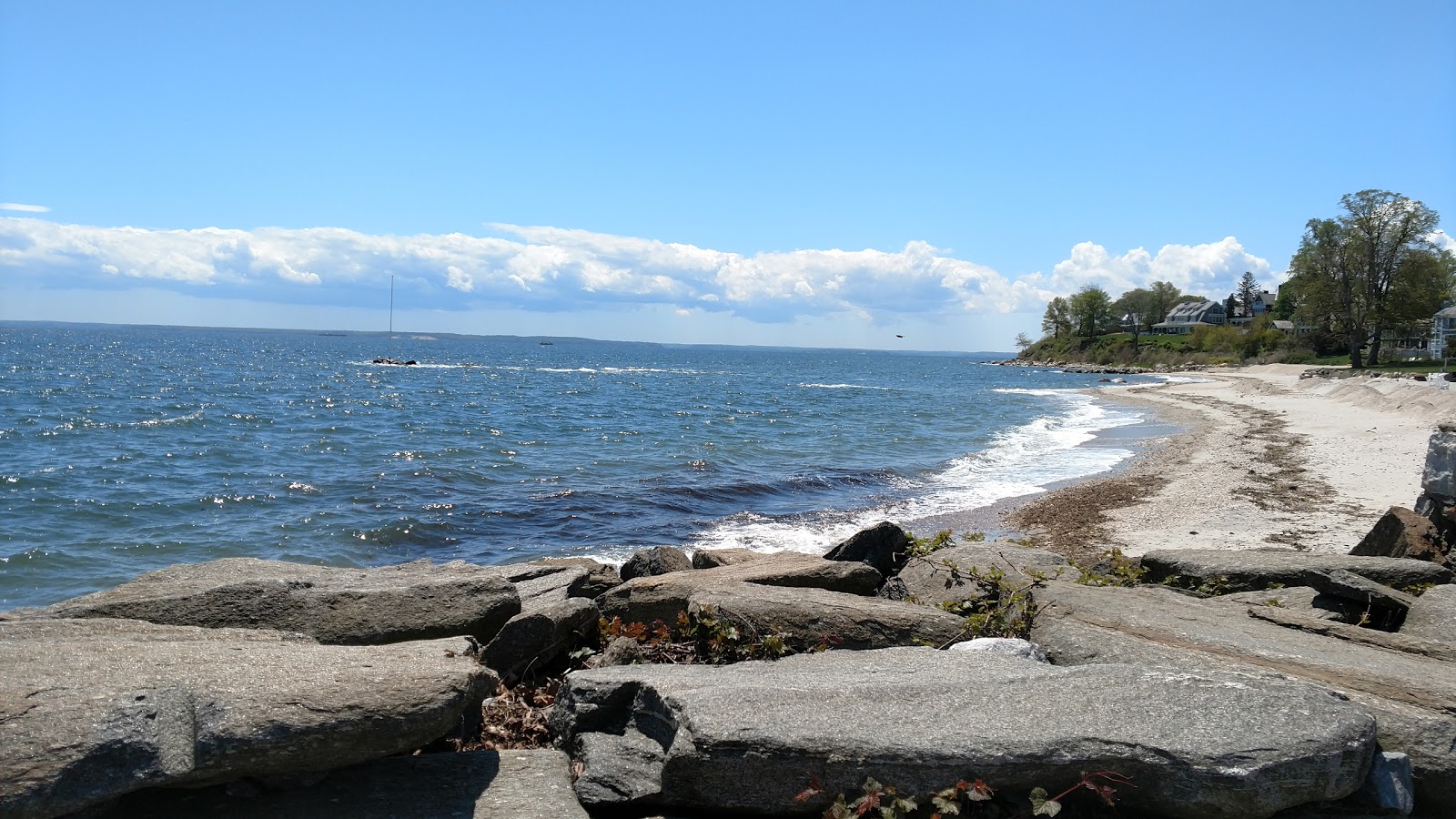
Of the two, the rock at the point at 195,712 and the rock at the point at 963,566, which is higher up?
the rock at the point at 195,712

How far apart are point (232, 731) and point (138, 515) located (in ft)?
53.4

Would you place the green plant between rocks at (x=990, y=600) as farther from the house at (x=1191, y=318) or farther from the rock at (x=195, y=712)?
the house at (x=1191, y=318)

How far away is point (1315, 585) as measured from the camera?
6559 mm

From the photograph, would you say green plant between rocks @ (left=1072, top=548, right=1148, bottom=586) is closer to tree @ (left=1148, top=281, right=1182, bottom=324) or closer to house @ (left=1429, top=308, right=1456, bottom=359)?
house @ (left=1429, top=308, right=1456, bottom=359)

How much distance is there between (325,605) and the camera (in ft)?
18.1

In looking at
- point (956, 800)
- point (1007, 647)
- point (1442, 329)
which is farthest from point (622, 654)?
point (1442, 329)

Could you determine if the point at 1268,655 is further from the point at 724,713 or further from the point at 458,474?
the point at 458,474

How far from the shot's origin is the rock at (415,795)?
139 inches

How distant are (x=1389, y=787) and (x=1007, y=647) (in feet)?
5.92

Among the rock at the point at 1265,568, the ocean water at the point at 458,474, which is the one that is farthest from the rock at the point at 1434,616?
the ocean water at the point at 458,474

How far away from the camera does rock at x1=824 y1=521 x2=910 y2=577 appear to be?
28.5ft

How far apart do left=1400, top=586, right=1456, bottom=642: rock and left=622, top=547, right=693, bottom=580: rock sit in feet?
20.1

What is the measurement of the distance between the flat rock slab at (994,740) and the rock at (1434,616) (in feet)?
7.81

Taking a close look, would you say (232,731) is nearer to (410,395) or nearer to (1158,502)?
(1158,502)
